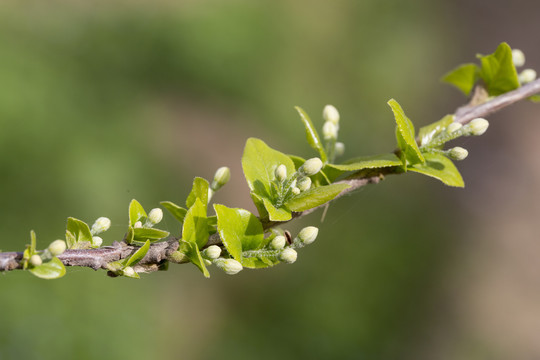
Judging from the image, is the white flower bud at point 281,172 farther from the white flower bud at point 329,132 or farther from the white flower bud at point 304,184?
the white flower bud at point 329,132

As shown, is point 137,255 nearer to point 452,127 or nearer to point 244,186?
point 452,127

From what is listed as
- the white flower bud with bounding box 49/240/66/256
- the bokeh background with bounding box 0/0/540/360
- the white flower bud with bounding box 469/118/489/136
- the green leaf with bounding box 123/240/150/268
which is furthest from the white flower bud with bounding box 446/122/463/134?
the bokeh background with bounding box 0/0/540/360

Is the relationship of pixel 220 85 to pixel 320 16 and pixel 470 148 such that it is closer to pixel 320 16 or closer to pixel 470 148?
pixel 320 16

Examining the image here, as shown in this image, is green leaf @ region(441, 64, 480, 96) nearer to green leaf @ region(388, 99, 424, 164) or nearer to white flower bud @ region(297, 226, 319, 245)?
green leaf @ region(388, 99, 424, 164)

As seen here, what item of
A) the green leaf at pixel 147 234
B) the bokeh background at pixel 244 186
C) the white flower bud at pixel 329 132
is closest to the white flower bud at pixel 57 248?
the green leaf at pixel 147 234

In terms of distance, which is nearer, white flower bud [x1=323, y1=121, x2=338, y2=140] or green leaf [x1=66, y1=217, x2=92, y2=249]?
green leaf [x1=66, y1=217, x2=92, y2=249]
